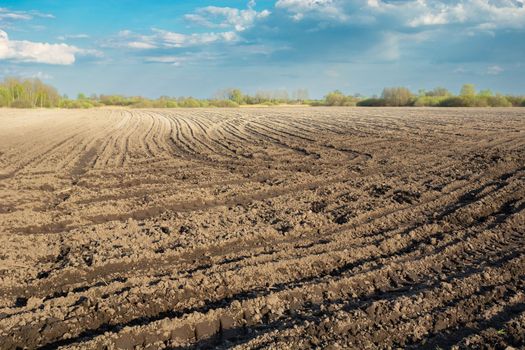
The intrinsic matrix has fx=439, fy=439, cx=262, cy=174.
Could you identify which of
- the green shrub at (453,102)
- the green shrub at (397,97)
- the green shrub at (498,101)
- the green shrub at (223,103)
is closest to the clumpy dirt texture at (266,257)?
the green shrub at (498,101)

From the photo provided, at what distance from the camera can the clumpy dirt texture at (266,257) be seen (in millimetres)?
3645

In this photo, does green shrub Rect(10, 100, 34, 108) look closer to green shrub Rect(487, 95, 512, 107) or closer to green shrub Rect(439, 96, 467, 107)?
green shrub Rect(439, 96, 467, 107)

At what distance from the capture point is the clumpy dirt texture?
3.64m

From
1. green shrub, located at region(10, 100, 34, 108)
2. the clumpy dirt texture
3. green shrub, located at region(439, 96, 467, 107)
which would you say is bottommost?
the clumpy dirt texture

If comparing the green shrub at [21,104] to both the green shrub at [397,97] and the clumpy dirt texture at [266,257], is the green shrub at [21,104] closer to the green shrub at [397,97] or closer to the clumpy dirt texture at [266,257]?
the green shrub at [397,97]

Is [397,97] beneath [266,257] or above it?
above

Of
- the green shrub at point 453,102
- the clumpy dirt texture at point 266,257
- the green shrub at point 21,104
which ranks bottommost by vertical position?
the clumpy dirt texture at point 266,257

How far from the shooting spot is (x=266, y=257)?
5.16 meters

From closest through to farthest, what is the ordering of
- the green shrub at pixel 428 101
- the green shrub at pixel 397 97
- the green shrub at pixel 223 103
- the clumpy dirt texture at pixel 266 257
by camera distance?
the clumpy dirt texture at pixel 266 257
the green shrub at pixel 428 101
the green shrub at pixel 397 97
the green shrub at pixel 223 103

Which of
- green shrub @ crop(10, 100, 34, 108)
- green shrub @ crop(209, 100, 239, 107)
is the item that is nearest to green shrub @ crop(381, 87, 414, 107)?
green shrub @ crop(209, 100, 239, 107)

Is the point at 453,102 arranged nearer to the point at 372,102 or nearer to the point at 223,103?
the point at 372,102

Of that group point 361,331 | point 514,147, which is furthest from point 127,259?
point 514,147

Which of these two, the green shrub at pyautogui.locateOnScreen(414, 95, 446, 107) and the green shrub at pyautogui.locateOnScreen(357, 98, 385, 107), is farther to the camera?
the green shrub at pyautogui.locateOnScreen(357, 98, 385, 107)

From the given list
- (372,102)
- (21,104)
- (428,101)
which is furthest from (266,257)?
(21,104)
